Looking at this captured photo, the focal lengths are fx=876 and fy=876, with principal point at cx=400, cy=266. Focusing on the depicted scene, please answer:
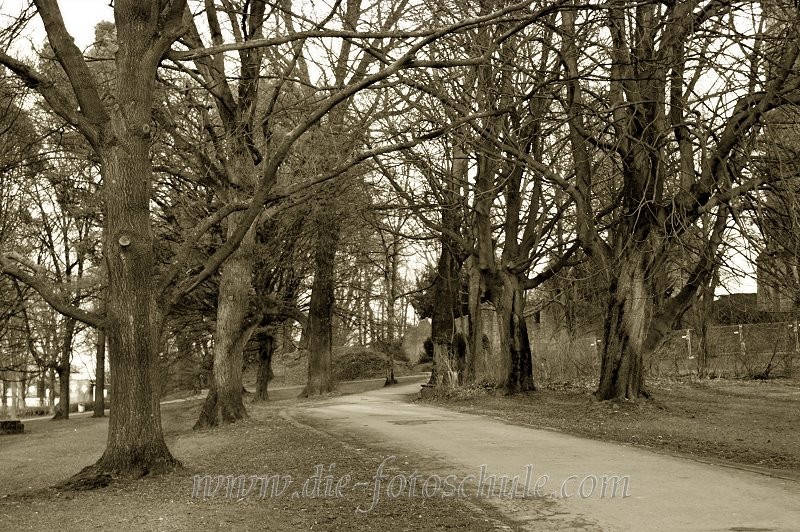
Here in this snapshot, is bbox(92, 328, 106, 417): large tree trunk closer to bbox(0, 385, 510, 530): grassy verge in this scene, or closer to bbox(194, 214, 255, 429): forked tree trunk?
bbox(194, 214, 255, 429): forked tree trunk

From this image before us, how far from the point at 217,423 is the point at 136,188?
8941mm

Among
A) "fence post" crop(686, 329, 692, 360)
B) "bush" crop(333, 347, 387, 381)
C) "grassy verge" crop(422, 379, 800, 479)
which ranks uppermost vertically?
"fence post" crop(686, 329, 692, 360)

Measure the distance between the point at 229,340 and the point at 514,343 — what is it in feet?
22.4

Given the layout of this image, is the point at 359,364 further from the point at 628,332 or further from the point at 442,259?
the point at 628,332

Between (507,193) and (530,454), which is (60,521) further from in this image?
(507,193)

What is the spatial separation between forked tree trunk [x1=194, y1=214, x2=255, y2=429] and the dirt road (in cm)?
581

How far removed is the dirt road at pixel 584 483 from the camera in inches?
261

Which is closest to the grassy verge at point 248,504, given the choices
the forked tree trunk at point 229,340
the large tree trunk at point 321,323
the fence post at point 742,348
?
the forked tree trunk at point 229,340

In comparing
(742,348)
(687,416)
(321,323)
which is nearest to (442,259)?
(321,323)

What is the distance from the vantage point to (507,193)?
22.1 metres

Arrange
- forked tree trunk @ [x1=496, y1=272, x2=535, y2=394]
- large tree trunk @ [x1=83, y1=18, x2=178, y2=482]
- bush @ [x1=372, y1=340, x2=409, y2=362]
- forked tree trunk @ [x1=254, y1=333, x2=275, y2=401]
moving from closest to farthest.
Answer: large tree trunk @ [x1=83, y1=18, x2=178, y2=482] → forked tree trunk @ [x1=496, y1=272, x2=535, y2=394] → forked tree trunk @ [x1=254, y1=333, x2=275, y2=401] → bush @ [x1=372, y1=340, x2=409, y2=362]

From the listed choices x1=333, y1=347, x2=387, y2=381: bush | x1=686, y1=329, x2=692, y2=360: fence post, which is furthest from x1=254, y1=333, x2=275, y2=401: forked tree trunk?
x1=686, y1=329, x2=692, y2=360: fence post

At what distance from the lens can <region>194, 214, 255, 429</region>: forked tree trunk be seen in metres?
18.0

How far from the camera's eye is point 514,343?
2086 cm
